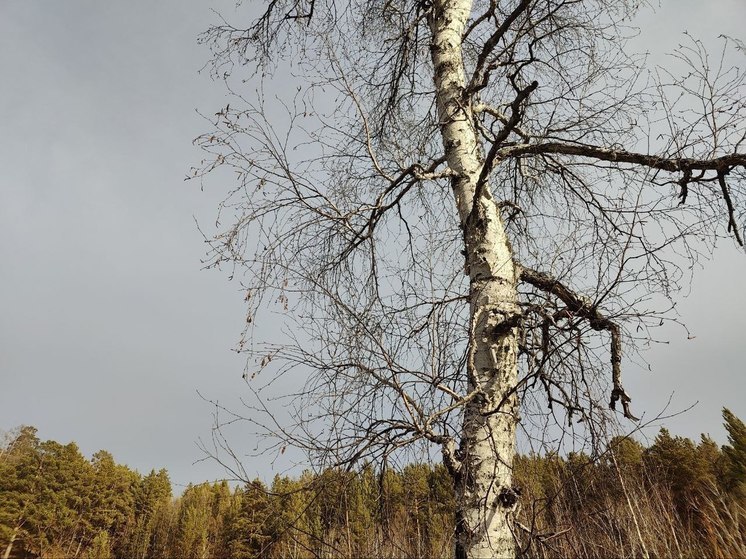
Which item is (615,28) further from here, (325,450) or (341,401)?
(325,450)

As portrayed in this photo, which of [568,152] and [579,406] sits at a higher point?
[568,152]

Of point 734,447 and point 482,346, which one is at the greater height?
point 734,447

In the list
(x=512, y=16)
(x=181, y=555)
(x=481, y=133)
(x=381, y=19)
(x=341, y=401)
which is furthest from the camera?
(x=181, y=555)

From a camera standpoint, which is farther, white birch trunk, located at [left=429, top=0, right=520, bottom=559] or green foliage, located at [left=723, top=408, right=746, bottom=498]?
green foliage, located at [left=723, top=408, right=746, bottom=498]

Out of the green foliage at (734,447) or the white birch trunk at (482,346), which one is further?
the green foliage at (734,447)

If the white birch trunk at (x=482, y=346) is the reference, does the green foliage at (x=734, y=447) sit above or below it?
above

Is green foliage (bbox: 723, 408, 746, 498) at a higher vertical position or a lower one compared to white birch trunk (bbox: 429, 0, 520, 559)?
higher

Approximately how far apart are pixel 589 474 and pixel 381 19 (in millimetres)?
4080

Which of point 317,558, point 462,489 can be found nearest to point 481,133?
point 462,489

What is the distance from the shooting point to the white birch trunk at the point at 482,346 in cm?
180

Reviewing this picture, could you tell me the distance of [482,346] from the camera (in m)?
2.17

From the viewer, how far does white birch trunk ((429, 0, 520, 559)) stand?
1.80 meters

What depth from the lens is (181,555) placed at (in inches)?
1091

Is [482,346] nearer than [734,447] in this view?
Yes
